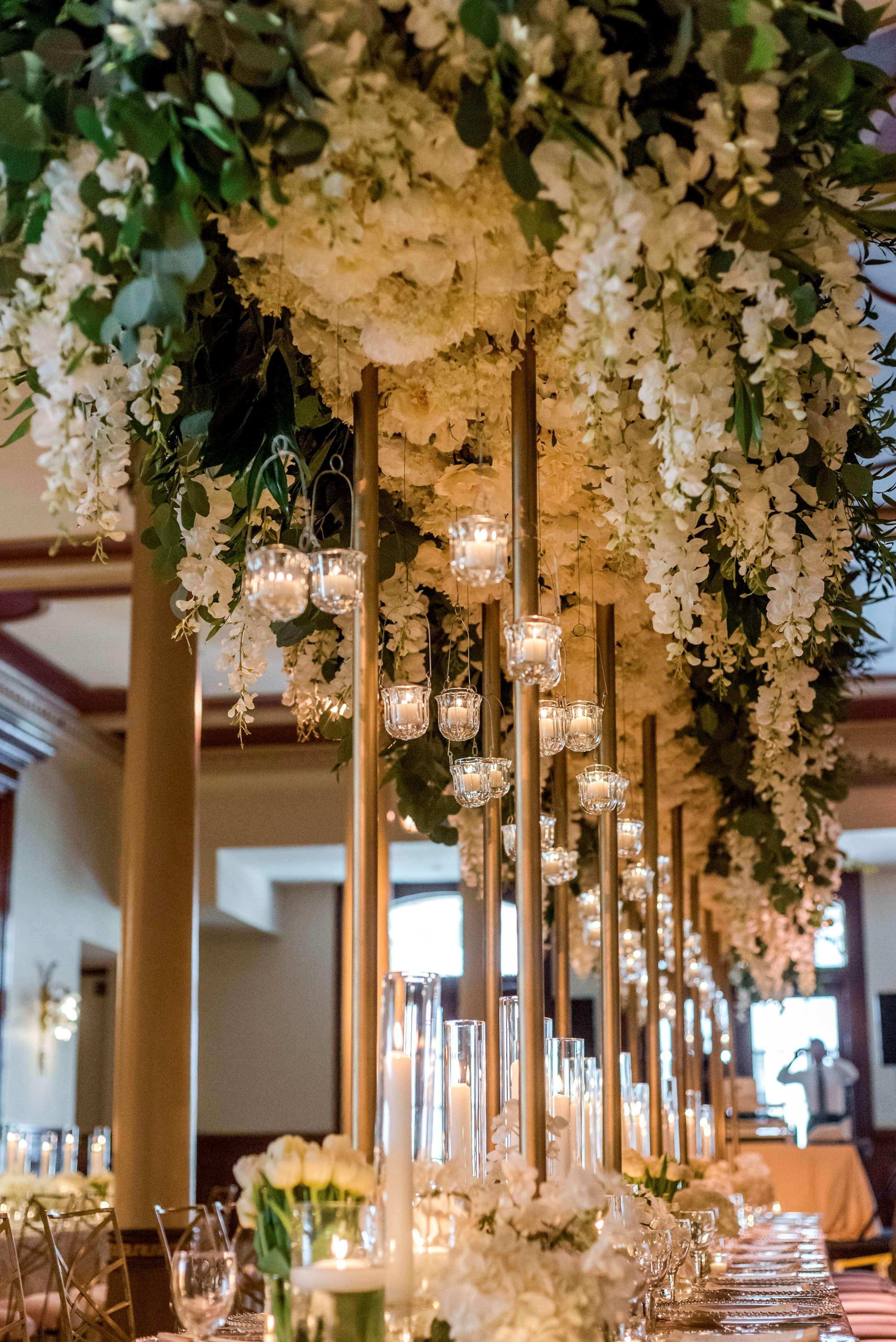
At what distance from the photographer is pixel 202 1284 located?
2641 millimetres

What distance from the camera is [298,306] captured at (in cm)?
279

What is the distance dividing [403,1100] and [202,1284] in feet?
2.10

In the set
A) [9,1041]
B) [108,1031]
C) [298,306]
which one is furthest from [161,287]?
[108,1031]

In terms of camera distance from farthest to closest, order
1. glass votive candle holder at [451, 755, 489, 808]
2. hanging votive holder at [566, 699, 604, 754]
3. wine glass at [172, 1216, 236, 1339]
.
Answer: hanging votive holder at [566, 699, 604, 754]
glass votive candle holder at [451, 755, 489, 808]
wine glass at [172, 1216, 236, 1339]

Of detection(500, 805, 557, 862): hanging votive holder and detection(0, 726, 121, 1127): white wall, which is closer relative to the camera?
detection(500, 805, 557, 862): hanging votive holder

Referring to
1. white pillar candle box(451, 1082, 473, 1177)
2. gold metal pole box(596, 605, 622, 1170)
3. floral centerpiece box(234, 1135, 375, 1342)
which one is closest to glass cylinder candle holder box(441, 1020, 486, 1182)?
white pillar candle box(451, 1082, 473, 1177)

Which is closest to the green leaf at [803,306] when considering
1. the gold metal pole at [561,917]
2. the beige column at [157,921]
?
the gold metal pole at [561,917]

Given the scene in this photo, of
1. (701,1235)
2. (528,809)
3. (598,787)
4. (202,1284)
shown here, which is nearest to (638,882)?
(598,787)

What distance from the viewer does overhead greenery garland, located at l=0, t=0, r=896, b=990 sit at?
2191 mm

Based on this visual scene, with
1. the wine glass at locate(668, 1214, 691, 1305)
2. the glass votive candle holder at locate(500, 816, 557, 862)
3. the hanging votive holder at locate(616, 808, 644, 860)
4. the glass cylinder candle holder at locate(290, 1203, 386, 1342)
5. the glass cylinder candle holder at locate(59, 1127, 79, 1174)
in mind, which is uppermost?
the hanging votive holder at locate(616, 808, 644, 860)

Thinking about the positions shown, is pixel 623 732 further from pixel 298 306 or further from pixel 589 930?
pixel 298 306

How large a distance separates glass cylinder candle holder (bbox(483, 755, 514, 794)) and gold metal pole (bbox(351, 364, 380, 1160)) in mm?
910

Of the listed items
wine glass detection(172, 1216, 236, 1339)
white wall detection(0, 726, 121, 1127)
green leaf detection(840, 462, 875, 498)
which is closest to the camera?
wine glass detection(172, 1216, 236, 1339)

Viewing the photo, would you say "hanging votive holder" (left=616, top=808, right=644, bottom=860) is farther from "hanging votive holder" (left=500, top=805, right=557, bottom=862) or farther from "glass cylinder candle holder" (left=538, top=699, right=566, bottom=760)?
"glass cylinder candle holder" (left=538, top=699, right=566, bottom=760)
